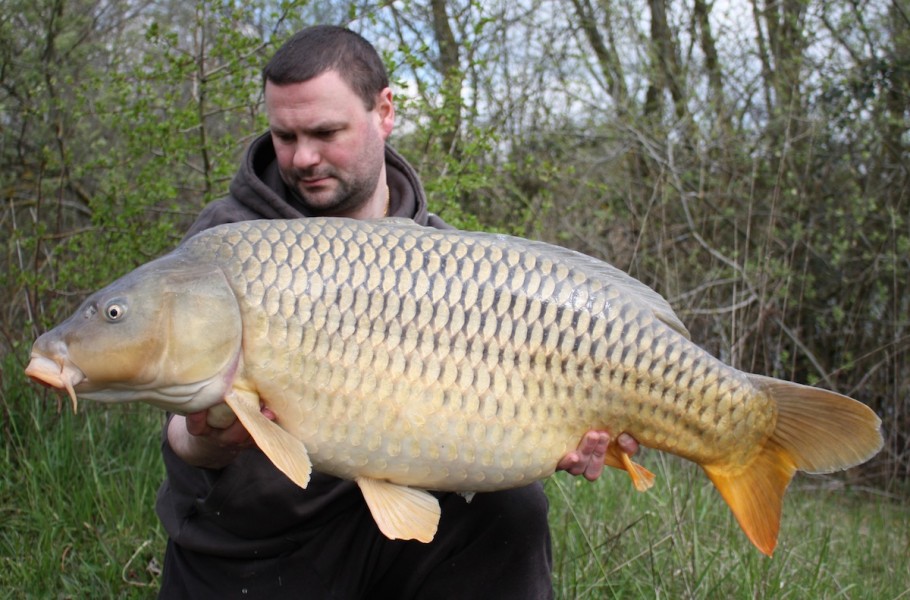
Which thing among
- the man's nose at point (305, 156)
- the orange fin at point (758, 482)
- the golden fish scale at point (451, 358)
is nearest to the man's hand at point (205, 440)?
the golden fish scale at point (451, 358)

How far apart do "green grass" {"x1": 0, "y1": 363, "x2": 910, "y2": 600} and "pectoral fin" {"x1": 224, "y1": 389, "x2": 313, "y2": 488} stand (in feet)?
2.83

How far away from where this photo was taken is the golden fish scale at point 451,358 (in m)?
1.38

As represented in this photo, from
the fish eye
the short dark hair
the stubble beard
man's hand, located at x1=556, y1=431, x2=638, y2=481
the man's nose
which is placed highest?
the short dark hair

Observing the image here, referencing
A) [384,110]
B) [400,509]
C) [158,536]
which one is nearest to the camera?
[400,509]

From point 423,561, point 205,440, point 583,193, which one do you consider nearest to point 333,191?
point 205,440

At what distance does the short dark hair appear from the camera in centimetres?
198

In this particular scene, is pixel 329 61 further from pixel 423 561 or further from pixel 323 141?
pixel 423 561

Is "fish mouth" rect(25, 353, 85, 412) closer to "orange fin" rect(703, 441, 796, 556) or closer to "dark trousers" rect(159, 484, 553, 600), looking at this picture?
"dark trousers" rect(159, 484, 553, 600)

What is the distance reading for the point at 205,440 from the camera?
1.56 metres

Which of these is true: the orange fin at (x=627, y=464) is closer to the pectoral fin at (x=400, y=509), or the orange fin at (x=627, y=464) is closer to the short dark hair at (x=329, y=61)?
the pectoral fin at (x=400, y=509)

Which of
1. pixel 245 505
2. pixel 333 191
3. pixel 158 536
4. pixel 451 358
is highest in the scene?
pixel 333 191

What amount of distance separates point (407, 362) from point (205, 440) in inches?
15.3

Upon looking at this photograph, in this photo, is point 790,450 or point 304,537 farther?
point 304,537

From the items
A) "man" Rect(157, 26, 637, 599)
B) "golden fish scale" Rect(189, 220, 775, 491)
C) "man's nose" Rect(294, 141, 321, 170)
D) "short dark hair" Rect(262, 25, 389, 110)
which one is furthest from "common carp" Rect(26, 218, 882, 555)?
"short dark hair" Rect(262, 25, 389, 110)
